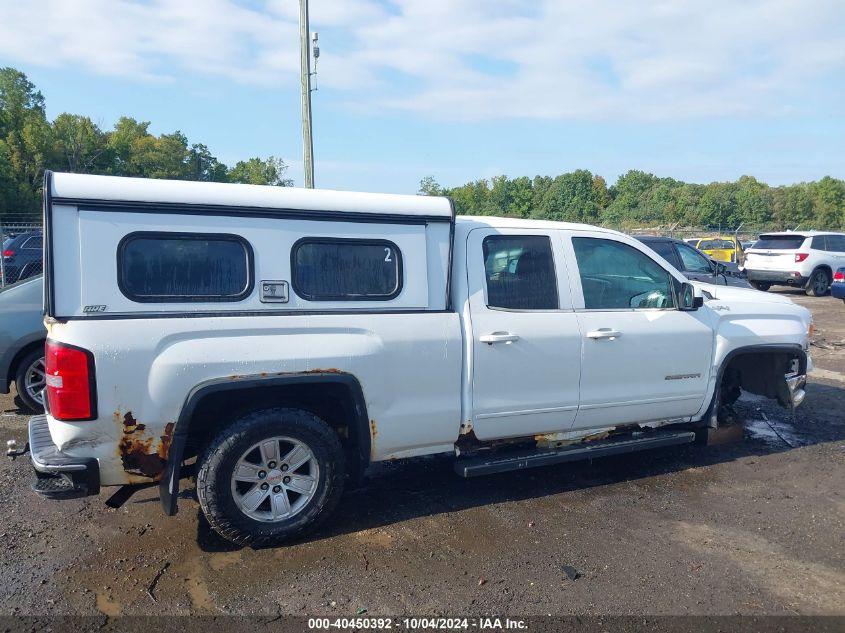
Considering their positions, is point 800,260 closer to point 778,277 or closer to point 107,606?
point 778,277

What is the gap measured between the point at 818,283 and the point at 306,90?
15.0 meters

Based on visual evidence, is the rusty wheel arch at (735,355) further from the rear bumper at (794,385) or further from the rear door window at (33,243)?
the rear door window at (33,243)

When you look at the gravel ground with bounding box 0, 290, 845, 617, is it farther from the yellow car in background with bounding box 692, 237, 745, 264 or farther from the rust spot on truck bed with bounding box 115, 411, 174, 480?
the yellow car in background with bounding box 692, 237, 745, 264

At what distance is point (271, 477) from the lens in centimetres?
407

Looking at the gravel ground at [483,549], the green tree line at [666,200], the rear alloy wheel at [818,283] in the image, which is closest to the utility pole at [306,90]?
the gravel ground at [483,549]

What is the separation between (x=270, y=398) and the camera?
4.11m

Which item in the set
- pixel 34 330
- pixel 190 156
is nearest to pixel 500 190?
pixel 190 156

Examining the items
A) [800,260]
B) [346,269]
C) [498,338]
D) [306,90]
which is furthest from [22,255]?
[800,260]

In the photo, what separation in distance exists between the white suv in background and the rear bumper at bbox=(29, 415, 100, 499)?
64.3 ft

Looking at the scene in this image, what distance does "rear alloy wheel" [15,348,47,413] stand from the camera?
6.83 m

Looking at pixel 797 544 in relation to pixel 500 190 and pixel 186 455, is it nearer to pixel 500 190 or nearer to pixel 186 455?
pixel 186 455

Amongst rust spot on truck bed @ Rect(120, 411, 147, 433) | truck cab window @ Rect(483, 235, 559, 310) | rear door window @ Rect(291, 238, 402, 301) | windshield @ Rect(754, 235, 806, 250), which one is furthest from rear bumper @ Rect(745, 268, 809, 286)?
rust spot on truck bed @ Rect(120, 411, 147, 433)

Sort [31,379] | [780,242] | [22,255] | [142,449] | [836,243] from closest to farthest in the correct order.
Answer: [142,449] < [31,379] < [22,255] < [780,242] < [836,243]

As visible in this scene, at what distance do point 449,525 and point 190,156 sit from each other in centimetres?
6984
